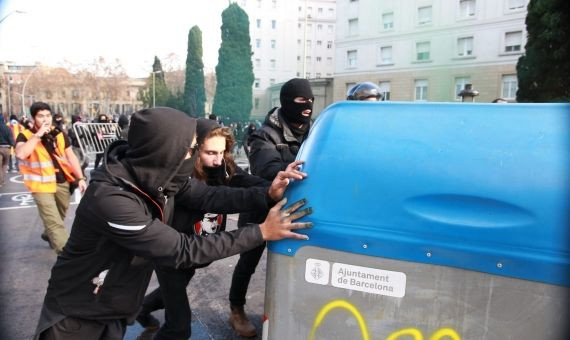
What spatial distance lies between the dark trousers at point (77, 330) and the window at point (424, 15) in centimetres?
1307

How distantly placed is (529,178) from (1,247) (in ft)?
19.0

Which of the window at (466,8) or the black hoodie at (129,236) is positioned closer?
the black hoodie at (129,236)

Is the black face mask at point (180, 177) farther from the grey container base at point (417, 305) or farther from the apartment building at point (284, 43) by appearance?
the apartment building at point (284, 43)

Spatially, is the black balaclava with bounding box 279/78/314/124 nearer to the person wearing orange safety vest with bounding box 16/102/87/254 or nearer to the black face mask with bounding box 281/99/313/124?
the black face mask with bounding box 281/99/313/124

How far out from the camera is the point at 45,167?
4391 millimetres

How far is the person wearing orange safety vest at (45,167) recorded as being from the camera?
4309 mm

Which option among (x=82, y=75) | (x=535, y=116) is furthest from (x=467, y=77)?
(x=82, y=75)

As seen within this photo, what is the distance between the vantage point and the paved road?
3.11 metres

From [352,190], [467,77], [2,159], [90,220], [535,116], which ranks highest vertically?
[467,77]

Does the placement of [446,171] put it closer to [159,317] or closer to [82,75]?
[159,317]

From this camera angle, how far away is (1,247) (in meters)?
5.05

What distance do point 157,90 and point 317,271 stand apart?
167ft

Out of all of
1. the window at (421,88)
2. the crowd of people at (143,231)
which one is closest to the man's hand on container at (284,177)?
the crowd of people at (143,231)

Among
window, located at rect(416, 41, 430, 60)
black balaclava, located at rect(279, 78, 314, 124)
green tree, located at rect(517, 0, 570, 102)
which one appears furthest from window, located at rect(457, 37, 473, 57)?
black balaclava, located at rect(279, 78, 314, 124)
